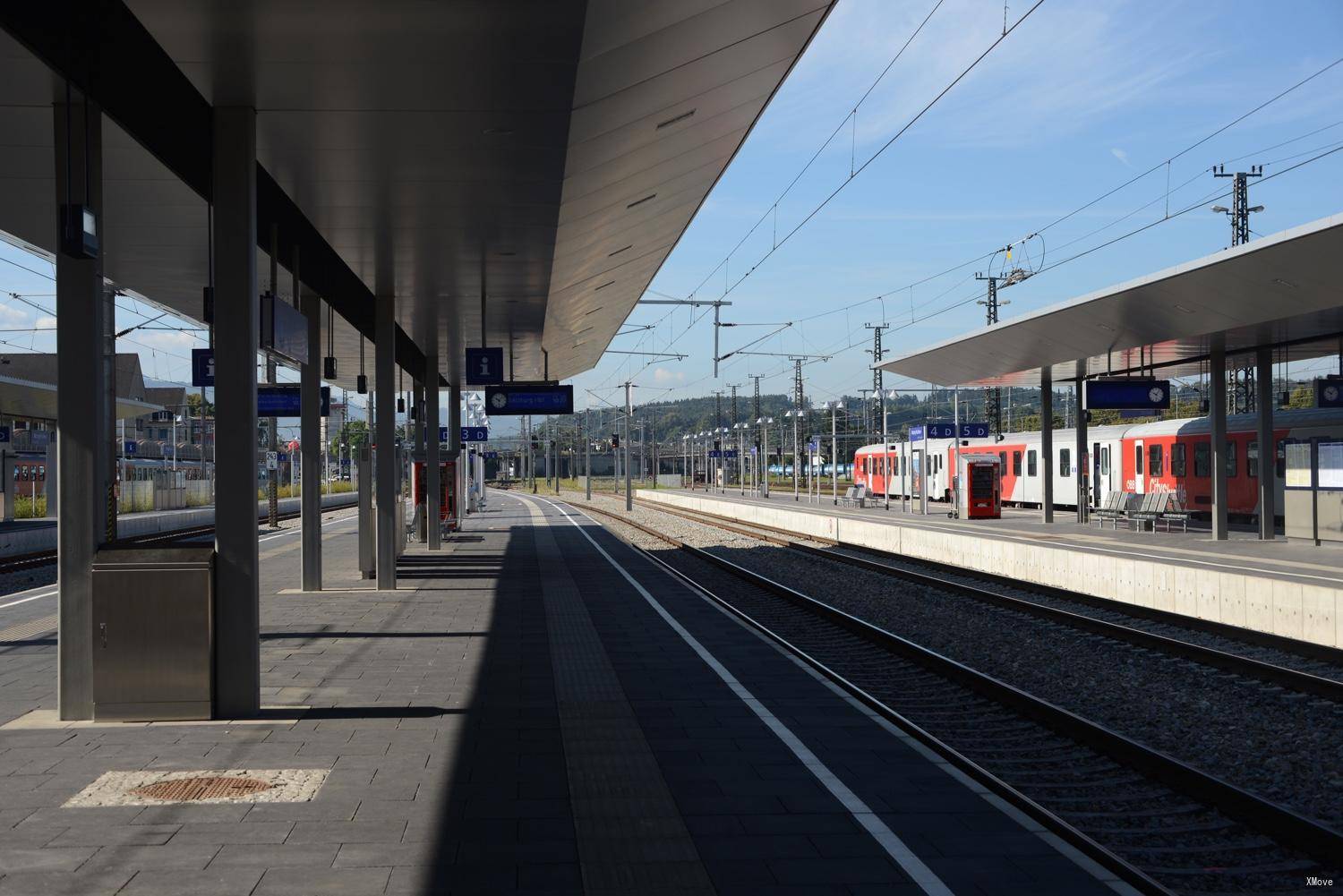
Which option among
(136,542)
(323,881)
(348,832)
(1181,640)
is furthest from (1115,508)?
(323,881)

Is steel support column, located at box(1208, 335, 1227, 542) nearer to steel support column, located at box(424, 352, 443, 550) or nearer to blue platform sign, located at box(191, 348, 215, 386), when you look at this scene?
steel support column, located at box(424, 352, 443, 550)

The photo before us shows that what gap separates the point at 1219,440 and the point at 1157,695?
17.3 metres

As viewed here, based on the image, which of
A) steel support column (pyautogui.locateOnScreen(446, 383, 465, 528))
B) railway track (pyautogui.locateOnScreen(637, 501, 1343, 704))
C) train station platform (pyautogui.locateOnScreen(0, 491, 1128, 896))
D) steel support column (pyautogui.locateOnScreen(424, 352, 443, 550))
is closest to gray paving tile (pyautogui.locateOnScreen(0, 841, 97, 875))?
train station platform (pyautogui.locateOnScreen(0, 491, 1128, 896))

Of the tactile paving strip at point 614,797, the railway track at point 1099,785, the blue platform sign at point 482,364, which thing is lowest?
the railway track at point 1099,785

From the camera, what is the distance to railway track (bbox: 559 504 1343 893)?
550cm

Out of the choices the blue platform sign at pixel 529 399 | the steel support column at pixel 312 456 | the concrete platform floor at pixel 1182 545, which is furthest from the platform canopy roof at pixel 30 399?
the concrete platform floor at pixel 1182 545

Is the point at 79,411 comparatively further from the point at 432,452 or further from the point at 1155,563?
the point at 432,452

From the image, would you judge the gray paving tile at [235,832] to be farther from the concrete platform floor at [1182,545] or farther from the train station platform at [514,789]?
the concrete platform floor at [1182,545]

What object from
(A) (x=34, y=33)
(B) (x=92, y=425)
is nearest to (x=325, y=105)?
(A) (x=34, y=33)

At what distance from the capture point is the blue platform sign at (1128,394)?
26734mm

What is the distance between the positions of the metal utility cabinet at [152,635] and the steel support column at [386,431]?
8261mm

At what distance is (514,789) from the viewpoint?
252 inches

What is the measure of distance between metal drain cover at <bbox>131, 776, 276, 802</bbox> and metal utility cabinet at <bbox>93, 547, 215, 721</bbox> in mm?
1711

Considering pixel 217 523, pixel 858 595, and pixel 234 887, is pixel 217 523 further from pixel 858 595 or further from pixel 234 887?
pixel 858 595
